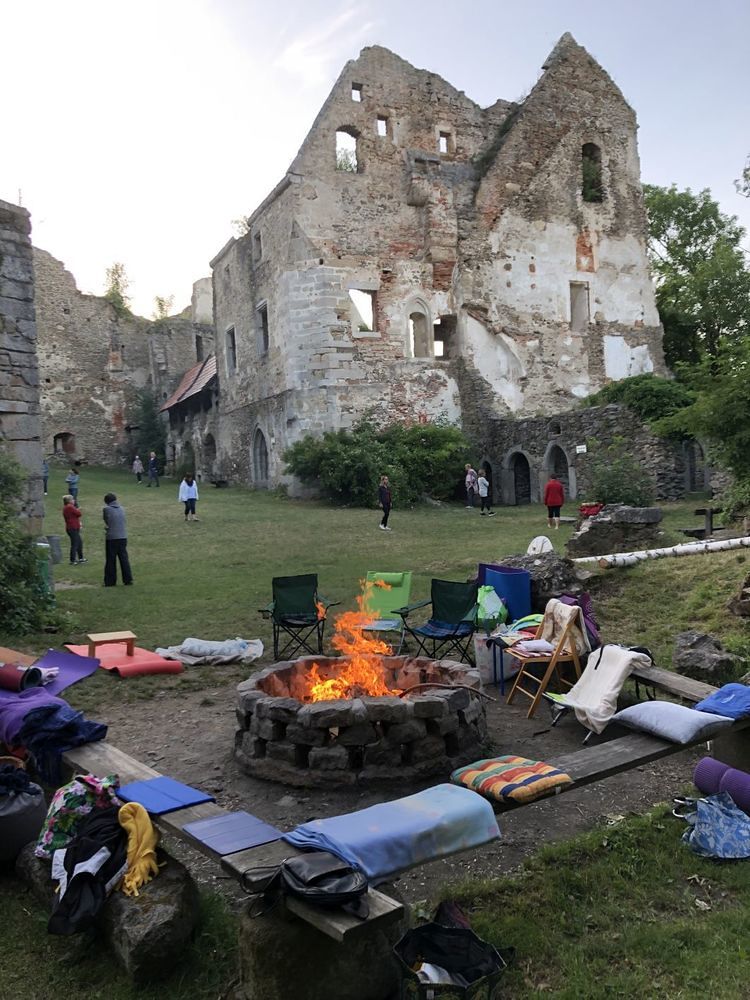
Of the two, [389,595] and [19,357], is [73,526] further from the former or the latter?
[389,595]

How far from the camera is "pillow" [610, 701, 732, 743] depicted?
4293 mm

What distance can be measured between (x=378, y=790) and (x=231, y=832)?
1714 mm

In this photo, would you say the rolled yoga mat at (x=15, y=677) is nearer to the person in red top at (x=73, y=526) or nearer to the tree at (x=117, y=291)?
the person in red top at (x=73, y=526)

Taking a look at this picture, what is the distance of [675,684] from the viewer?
5.37m

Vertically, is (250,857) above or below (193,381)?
below

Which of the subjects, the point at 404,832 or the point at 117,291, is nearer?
the point at 404,832

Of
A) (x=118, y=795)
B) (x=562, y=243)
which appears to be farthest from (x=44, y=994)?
(x=562, y=243)

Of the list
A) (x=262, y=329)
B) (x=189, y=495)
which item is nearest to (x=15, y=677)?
(x=189, y=495)

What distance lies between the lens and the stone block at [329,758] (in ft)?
15.9

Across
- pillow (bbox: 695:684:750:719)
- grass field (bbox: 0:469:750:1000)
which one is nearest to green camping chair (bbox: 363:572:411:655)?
grass field (bbox: 0:469:750:1000)

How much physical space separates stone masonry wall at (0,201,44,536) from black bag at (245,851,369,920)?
8.45 metres

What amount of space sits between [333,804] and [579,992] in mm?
2011

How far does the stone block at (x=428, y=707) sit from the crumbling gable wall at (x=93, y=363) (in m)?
29.9

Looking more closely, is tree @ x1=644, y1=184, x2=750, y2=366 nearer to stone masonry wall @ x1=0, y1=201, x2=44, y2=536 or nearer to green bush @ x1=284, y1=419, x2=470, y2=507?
green bush @ x1=284, y1=419, x2=470, y2=507
